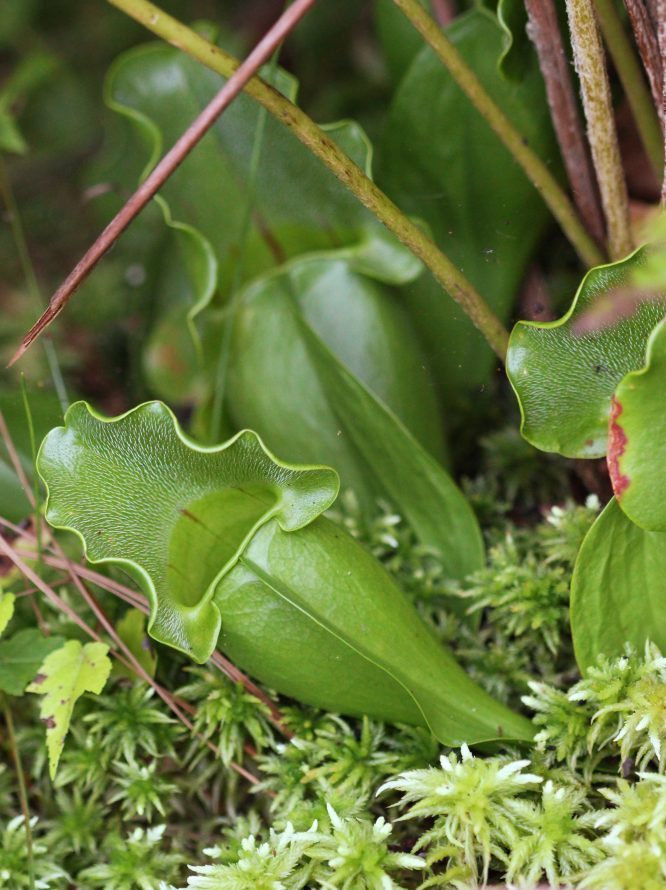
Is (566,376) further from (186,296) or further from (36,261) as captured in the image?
(36,261)

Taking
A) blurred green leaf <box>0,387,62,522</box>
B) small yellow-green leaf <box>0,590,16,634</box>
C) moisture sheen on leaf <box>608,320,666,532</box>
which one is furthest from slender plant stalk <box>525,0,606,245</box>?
small yellow-green leaf <box>0,590,16,634</box>

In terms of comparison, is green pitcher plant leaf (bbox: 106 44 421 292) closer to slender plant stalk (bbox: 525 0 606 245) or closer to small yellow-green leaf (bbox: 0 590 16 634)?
slender plant stalk (bbox: 525 0 606 245)

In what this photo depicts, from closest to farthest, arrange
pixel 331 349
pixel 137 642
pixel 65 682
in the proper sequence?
1. pixel 65 682
2. pixel 137 642
3. pixel 331 349

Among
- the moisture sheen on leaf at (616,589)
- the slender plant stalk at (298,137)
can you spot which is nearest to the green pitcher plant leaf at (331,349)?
the slender plant stalk at (298,137)

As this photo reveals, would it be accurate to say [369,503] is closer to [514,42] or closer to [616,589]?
[616,589]

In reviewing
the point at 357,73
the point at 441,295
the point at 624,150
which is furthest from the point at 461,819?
the point at 357,73

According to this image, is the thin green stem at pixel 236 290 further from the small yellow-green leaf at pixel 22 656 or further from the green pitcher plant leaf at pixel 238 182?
the small yellow-green leaf at pixel 22 656

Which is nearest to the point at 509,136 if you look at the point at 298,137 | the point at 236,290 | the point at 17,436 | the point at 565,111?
the point at 565,111
